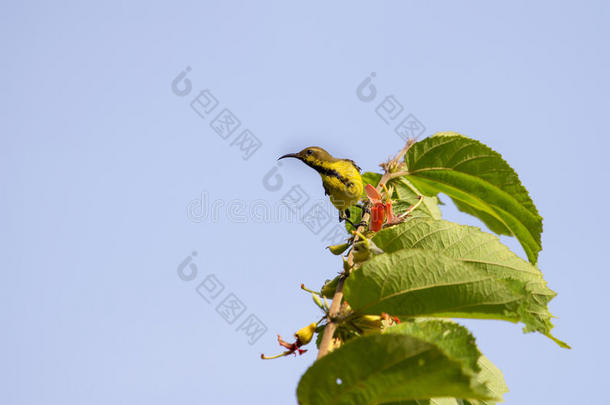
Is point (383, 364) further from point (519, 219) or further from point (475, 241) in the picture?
point (519, 219)

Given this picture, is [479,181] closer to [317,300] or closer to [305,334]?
[317,300]

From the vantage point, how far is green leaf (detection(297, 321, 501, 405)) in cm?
169

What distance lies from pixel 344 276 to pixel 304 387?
741 millimetres

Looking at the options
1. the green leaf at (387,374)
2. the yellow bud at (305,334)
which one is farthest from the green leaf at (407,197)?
the green leaf at (387,374)

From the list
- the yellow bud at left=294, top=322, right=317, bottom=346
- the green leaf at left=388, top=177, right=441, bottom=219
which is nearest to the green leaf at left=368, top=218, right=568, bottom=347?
the yellow bud at left=294, top=322, right=317, bottom=346

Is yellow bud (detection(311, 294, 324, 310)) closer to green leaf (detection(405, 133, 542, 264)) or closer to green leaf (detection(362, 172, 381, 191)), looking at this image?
green leaf (detection(405, 133, 542, 264))

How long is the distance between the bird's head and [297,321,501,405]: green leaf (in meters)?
4.37

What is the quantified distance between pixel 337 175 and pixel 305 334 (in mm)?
3486

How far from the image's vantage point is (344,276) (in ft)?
8.28

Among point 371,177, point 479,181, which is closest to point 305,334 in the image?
point 479,181

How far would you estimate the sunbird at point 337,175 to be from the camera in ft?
18.5

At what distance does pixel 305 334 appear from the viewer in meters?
2.43

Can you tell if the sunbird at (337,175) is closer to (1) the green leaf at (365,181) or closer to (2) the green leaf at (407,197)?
(1) the green leaf at (365,181)

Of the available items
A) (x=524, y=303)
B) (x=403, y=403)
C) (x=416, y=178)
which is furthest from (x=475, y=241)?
(x=416, y=178)
